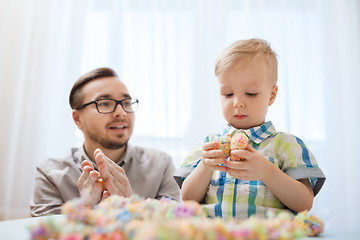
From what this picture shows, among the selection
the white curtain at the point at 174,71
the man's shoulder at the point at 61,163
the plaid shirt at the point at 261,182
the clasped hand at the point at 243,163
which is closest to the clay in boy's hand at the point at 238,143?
the clasped hand at the point at 243,163

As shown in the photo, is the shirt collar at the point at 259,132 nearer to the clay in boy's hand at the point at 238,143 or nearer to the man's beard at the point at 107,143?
the clay in boy's hand at the point at 238,143

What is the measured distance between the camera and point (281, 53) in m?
2.58

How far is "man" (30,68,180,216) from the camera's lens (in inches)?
64.9

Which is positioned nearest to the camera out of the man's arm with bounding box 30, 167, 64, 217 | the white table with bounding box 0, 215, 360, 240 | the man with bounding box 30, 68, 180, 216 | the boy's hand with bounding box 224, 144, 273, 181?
the white table with bounding box 0, 215, 360, 240

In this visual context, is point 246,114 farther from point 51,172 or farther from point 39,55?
point 39,55

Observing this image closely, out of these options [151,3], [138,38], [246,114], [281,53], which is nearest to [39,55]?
[138,38]

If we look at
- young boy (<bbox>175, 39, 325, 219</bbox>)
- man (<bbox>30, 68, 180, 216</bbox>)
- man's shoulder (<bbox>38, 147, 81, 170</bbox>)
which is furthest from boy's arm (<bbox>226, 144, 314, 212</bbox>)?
man's shoulder (<bbox>38, 147, 81, 170</bbox>)

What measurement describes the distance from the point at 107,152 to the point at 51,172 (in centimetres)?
29

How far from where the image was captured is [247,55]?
40.0 inches

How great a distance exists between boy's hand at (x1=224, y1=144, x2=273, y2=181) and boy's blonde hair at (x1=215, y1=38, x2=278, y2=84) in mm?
296

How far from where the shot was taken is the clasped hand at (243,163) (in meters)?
0.82

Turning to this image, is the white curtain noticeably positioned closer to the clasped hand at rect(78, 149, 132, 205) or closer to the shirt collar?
the clasped hand at rect(78, 149, 132, 205)

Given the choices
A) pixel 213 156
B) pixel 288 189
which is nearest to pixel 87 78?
pixel 213 156

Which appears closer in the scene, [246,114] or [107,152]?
[246,114]
